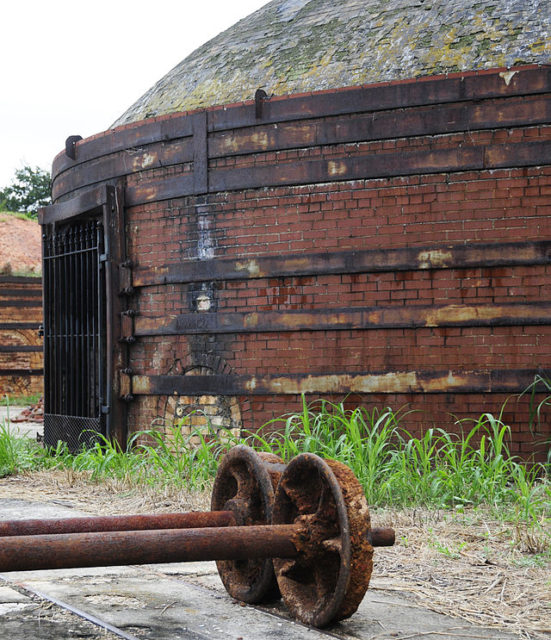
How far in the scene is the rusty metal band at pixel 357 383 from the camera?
668cm

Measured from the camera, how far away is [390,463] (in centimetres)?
587

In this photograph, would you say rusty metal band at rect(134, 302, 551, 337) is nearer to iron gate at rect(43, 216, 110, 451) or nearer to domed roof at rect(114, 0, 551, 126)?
iron gate at rect(43, 216, 110, 451)

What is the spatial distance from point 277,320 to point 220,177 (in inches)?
54.4

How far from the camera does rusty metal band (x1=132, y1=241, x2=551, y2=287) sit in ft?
21.9

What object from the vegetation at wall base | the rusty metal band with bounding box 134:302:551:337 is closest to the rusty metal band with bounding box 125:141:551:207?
the rusty metal band with bounding box 134:302:551:337

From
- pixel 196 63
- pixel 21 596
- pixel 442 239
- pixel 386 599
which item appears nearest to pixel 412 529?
pixel 386 599

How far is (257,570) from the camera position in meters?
3.65

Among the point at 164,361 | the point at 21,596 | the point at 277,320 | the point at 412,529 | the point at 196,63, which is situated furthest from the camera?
the point at 196,63

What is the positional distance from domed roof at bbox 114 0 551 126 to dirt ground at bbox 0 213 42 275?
1709 centimetres

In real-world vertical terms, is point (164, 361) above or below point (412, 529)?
above

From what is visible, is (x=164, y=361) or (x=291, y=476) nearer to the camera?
(x=291, y=476)

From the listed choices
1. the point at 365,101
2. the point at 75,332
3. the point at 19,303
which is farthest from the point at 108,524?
the point at 19,303

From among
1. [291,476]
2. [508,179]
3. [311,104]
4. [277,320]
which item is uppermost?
[311,104]

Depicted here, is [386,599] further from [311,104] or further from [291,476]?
[311,104]
